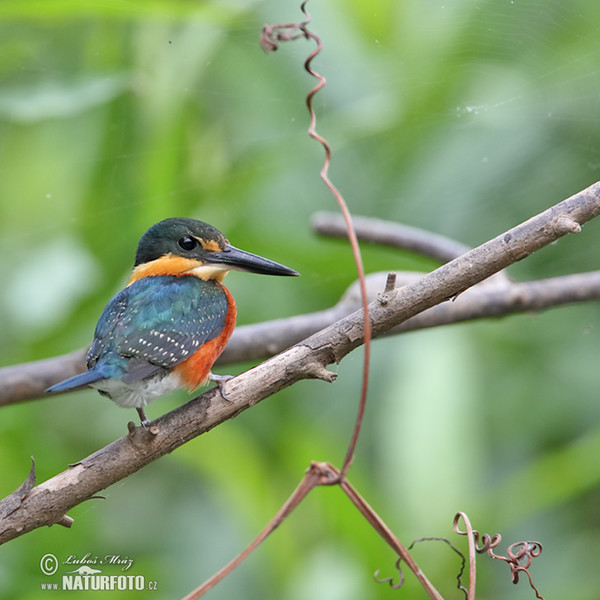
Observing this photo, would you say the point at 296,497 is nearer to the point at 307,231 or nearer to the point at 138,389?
the point at 138,389

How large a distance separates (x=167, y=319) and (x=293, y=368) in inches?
13.7

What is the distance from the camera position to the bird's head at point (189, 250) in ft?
4.98

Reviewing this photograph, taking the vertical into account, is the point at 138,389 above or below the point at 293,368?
below

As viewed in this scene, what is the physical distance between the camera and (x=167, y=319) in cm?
141

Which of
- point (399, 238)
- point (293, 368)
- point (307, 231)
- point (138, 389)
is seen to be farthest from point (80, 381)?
point (307, 231)

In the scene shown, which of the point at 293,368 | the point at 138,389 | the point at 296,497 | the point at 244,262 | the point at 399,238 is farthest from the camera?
the point at 399,238

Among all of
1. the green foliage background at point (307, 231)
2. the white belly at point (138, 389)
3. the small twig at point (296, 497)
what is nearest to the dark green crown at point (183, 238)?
the white belly at point (138, 389)

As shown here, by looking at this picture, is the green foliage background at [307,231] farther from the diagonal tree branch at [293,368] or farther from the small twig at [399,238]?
the diagonal tree branch at [293,368]

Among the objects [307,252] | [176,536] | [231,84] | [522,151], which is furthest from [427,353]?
[231,84]

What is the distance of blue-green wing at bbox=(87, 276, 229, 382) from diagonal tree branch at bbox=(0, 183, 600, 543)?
14 centimetres

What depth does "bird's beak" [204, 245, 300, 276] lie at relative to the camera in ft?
4.75

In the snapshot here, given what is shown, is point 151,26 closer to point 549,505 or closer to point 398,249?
point 398,249

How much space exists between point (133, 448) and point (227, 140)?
171 cm

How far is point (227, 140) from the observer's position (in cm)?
271
